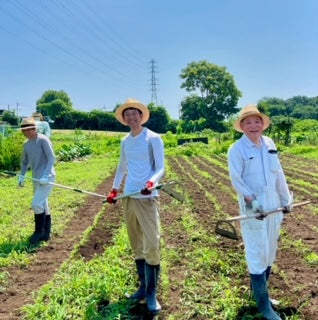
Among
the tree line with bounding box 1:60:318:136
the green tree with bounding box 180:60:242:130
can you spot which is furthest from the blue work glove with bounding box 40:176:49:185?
the green tree with bounding box 180:60:242:130

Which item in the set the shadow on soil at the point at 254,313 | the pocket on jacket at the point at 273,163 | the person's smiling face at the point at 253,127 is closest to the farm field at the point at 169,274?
the shadow on soil at the point at 254,313

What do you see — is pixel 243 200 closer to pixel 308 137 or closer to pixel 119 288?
pixel 119 288

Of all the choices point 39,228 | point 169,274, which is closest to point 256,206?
point 169,274

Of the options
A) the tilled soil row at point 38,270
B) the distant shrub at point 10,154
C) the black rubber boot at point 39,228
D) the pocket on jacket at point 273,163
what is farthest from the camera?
the distant shrub at point 10,154

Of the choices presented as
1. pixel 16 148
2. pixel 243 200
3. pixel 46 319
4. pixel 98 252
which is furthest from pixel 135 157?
pixel 16 148

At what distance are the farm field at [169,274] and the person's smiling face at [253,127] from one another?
1509 mm

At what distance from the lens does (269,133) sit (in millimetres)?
29297

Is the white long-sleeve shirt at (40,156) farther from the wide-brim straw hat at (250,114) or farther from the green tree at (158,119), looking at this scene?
the green tree at (158,119)

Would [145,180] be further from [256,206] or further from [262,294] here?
[262,294]

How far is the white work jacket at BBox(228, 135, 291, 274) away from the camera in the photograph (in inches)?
137

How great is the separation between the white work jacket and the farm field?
0.59 metres

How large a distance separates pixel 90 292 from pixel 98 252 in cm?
A: 142

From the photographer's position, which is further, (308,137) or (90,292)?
(308,137)

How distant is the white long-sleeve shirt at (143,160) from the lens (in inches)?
151
